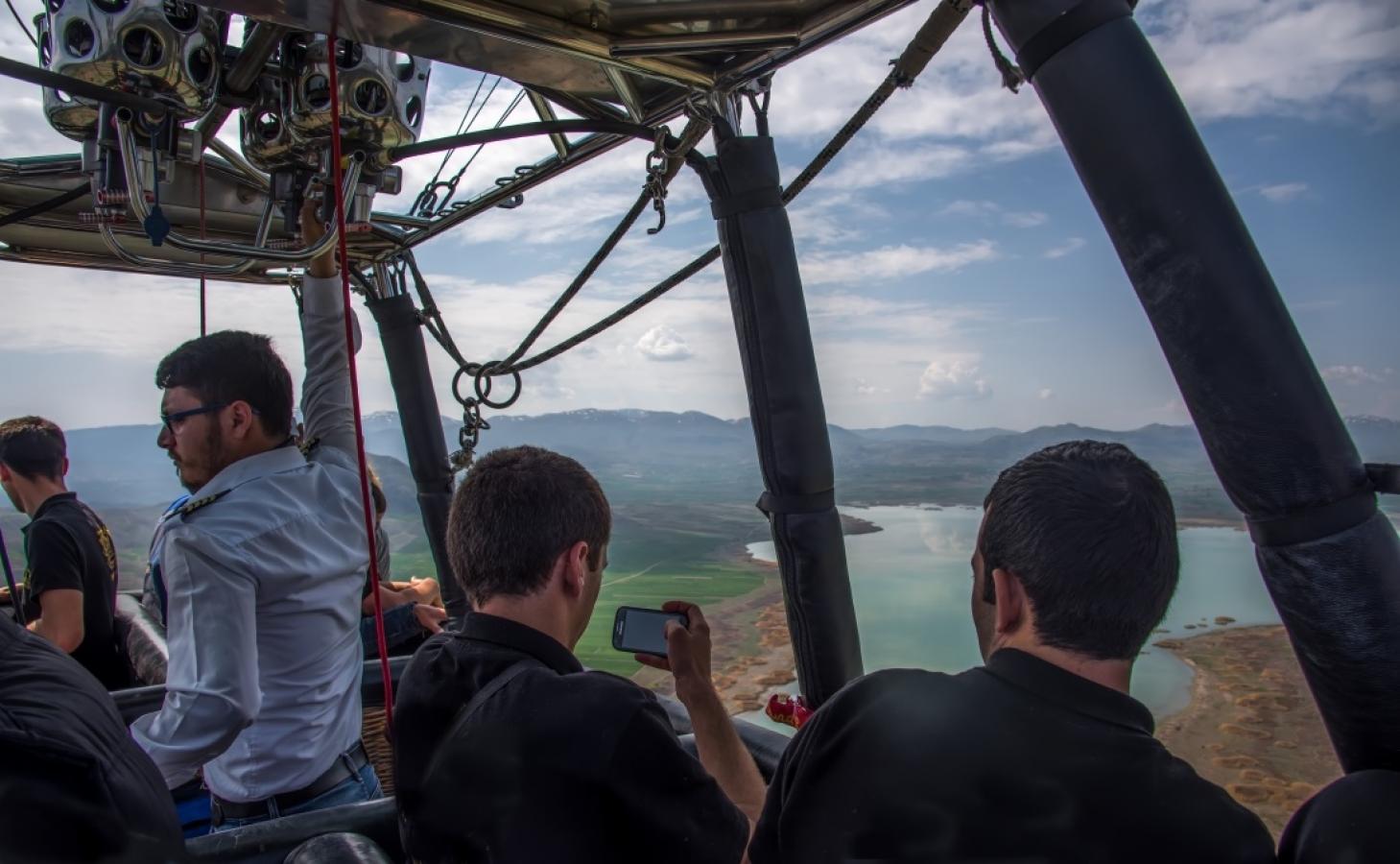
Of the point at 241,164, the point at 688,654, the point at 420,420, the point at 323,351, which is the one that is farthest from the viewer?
the point at 420,420

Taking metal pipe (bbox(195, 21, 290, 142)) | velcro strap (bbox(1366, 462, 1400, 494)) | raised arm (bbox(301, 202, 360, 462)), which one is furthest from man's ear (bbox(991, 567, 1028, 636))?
metal pipe (bbox(195, 21, 290, 142))

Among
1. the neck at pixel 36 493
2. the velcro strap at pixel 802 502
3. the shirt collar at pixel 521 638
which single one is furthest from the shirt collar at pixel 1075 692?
the neck at pixel 36 493

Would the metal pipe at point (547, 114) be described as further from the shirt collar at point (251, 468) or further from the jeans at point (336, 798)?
the jeans at point (336, 798)

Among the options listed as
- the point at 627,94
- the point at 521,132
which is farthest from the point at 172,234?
the point at 627,94

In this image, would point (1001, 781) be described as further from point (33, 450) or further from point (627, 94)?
point (33, 450)

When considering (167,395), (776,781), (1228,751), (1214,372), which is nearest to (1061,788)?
(776,781)
